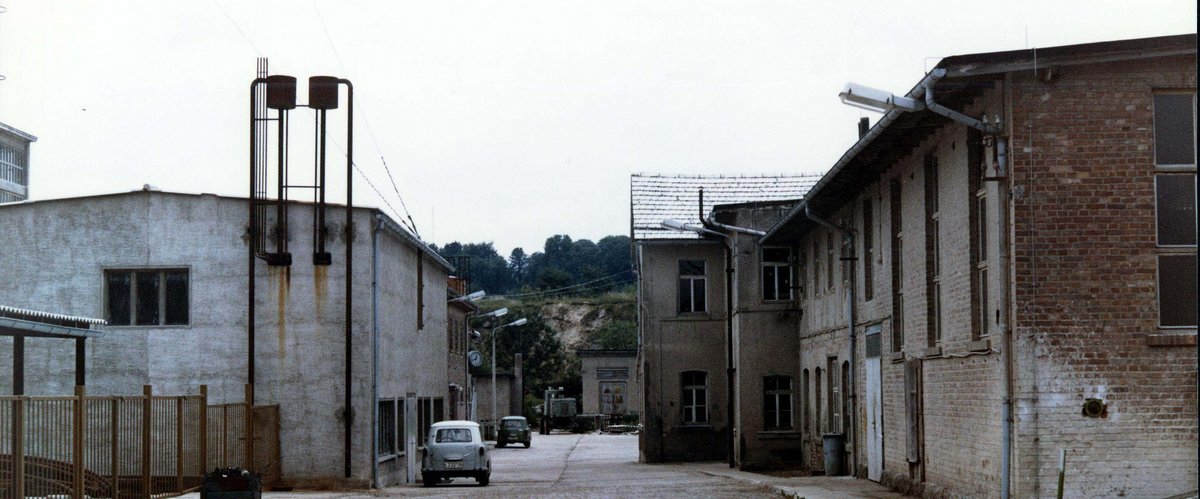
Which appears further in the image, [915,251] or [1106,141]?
[915,251]

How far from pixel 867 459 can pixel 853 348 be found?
2403 mm

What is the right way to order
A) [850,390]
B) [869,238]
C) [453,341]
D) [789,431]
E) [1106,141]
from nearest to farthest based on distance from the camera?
[1106,141] → [869,238] → [850,390] → [789,431] → [453,341]

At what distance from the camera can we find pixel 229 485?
845 inches

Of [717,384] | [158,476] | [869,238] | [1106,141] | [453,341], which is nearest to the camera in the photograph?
[1106,141]

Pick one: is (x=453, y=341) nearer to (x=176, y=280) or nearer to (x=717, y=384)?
(x=717, y=384)

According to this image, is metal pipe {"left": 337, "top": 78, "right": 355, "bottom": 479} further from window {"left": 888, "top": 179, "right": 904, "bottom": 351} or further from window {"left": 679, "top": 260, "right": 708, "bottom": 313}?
window {"left": 679, "top": 260, "right": 708, "bottom": 313}

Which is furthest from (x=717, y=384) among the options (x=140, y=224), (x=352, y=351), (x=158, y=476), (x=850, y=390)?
(x=158, y=476)

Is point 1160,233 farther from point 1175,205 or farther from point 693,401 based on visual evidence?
point 693,401

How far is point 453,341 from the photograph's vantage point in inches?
2188

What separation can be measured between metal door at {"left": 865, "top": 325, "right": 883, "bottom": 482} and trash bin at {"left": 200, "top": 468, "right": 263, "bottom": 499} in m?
11.5

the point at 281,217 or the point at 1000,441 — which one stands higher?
the point at 281,217

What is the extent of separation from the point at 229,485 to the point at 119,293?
29.5 ft

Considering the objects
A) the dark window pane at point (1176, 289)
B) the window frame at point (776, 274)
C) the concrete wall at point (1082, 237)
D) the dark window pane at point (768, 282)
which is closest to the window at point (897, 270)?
the concrete wall at point (1082, 237)

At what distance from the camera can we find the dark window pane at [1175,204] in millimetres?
16703
